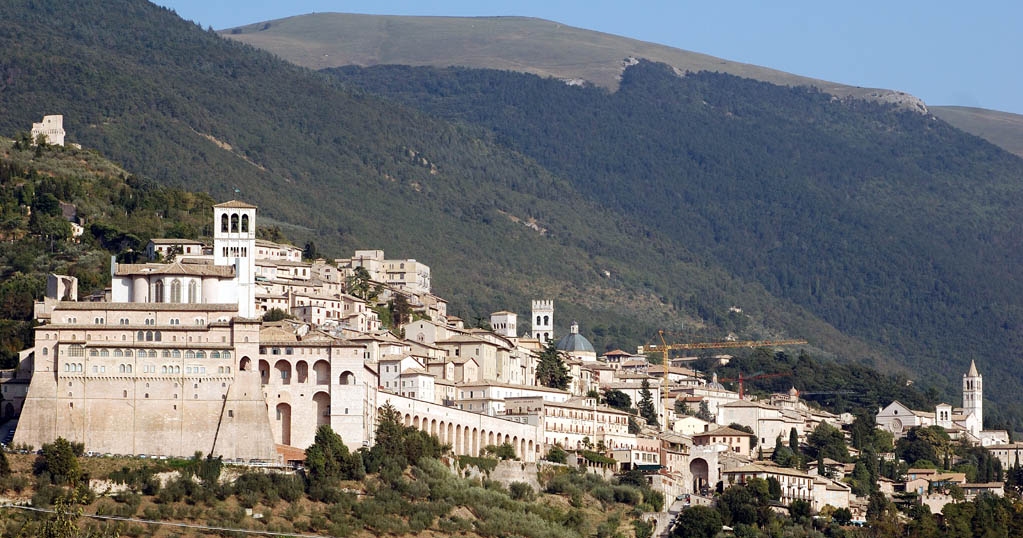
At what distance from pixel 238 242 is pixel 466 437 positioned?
44.4ft

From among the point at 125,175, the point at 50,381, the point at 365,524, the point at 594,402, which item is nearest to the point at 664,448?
the point at 594,402

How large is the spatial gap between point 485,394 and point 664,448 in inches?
469

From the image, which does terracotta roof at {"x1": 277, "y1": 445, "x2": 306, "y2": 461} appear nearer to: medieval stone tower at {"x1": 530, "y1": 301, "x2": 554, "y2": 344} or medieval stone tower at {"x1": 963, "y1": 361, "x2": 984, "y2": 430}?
medieval stone tower at {"x1": 530, "y1": 301, "x2": 554, "y2": 344}

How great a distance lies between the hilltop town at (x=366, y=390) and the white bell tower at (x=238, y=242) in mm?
93

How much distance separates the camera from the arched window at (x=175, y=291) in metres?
86.5

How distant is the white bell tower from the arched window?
12.5 ft

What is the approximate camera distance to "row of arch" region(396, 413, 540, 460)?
88.6 m

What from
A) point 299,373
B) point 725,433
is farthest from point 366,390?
point 725,433

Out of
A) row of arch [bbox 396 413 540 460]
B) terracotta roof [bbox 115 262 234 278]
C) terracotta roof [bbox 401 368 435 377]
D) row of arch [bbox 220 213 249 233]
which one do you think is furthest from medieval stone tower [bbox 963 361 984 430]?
terracotta roof [bbox 115 262 234 278]

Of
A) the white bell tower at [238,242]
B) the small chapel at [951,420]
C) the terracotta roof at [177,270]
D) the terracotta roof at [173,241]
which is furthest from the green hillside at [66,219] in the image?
the small chapel at [951,420]

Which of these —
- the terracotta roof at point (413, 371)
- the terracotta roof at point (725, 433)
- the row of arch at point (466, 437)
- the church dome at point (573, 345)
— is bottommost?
the terracotta roof at point (725, 433)

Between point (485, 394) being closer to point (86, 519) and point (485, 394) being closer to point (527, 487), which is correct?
point (527, 487)

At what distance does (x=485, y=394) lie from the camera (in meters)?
98.7

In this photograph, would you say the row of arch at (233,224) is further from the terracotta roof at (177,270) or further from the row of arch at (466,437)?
the row of arch at (466,437)
